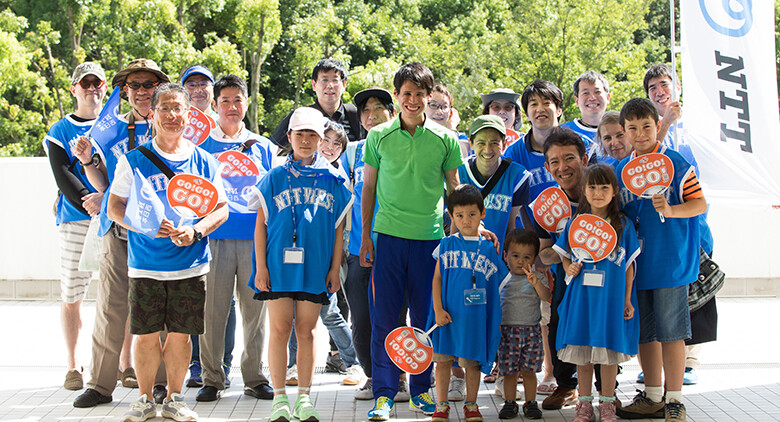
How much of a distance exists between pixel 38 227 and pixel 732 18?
7605 millimetres

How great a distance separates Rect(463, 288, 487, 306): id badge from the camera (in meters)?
4.50

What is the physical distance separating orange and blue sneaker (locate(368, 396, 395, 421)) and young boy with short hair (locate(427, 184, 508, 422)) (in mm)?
284

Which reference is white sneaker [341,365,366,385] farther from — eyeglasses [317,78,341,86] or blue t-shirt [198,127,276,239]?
eyeglasses [317,78,341,86]

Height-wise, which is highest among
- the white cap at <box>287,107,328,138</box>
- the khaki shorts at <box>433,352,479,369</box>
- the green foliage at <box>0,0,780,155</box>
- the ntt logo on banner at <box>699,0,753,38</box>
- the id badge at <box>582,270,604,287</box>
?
the green foliage at <box>0,0,780,155</box>

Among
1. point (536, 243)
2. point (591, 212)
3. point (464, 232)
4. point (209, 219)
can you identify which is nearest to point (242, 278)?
point (209, 219)

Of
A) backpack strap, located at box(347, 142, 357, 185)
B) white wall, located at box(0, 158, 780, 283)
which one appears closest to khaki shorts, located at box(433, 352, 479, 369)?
backpack strap, located at box(347, 142, 357, 185)

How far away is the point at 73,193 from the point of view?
5266 mm

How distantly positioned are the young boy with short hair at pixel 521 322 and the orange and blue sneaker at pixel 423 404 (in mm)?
416

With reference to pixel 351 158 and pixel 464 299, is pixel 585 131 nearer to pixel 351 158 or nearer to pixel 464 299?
pixel 351 158

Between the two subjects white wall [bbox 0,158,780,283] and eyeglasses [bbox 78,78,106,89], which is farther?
white wall [bbox 0,158,780,283]

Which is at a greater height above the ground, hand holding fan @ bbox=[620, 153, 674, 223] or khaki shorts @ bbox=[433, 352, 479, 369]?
hand holding fan @ bbox=[620, 153, 674, 223]

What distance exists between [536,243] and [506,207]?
1.04ft

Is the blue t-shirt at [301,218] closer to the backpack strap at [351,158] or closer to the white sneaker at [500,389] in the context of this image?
the backpack strap at [351,158]

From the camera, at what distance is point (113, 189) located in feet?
14.5
